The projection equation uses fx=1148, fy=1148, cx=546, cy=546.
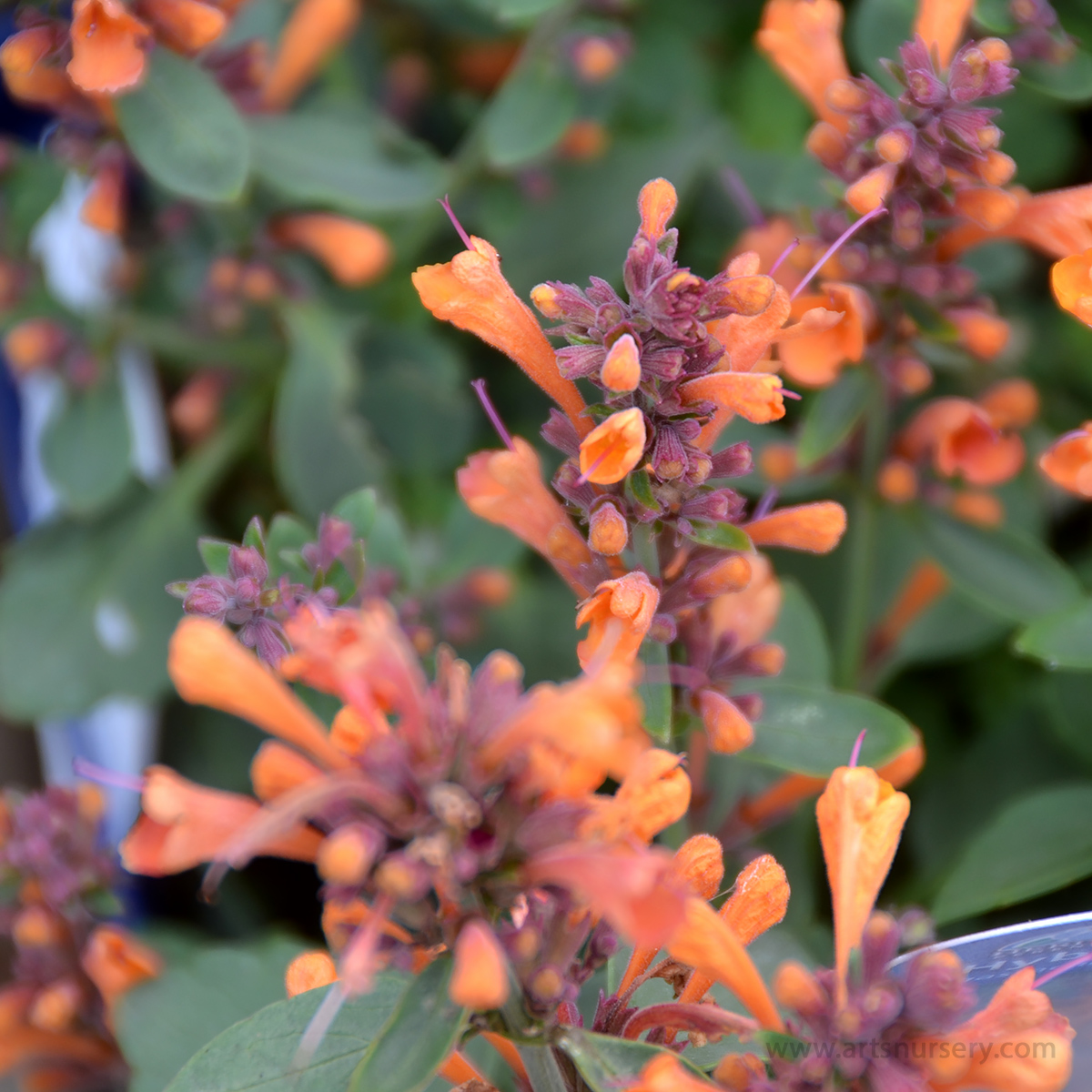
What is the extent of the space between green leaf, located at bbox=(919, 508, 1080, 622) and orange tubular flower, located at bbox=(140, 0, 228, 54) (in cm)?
62

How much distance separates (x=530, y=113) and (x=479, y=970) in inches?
31.7

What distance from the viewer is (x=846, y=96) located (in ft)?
2.21

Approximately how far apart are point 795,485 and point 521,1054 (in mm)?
514

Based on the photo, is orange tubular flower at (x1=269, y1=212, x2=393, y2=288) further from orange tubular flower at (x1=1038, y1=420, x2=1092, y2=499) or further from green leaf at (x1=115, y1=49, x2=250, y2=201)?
orange tubular flower at (x1=1038, y1=420, x2=1092, y2=499)

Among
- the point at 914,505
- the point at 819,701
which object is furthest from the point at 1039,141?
the point at 819,701

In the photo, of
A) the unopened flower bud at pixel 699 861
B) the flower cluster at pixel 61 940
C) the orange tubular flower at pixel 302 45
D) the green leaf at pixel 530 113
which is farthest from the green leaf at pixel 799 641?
the orange tubular flower at pixel 302 45

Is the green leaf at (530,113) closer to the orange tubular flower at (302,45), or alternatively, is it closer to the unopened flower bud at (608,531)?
the orange tubular flower at (302,45)

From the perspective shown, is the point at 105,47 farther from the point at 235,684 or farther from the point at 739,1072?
the point at 739,1072

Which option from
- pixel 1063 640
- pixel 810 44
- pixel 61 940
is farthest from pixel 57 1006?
pixel 810 44

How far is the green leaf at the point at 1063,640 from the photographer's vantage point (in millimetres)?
673

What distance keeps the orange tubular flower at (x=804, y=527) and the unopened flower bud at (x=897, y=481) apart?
0.77ft

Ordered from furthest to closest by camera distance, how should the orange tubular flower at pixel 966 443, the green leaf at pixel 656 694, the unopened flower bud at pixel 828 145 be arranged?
the orange tubular flower at pixel 966 443 → the unopened flower bud at pixel 828 145 → the green leaf at pixel 656 694

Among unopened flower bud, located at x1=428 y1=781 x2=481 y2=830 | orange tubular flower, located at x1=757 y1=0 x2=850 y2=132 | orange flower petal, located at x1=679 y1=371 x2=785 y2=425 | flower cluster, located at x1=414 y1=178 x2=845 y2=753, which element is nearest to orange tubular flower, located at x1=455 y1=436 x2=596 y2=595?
flower cluster, located at x1=414 y1=178 x2=845 y2=753

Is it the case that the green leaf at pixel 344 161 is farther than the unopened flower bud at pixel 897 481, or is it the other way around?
the green leaf at pixel 344 161
